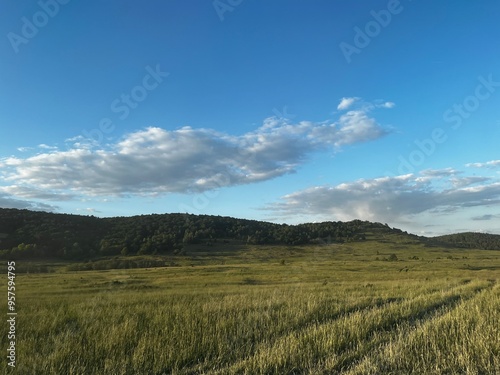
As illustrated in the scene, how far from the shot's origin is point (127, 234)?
116m

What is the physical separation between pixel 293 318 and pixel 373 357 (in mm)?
5882

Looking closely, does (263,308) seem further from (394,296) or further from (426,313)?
(394,296)

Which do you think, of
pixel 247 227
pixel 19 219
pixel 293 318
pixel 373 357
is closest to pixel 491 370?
pixel 373 357

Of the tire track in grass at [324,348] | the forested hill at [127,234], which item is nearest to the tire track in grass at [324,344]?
the tire track in grass at [324,348]

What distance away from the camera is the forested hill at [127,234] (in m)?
84.3

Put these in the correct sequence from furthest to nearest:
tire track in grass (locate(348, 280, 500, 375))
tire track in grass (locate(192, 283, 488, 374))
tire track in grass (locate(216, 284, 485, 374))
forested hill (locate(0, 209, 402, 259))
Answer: forested hill (locate(0, 209, 402, 259)) < tire track in grass (locate(192, 283, 488, 374)) < tire track in grass (locate(216, 284, 485, 374)) < tire track in grass (locate(348, 280, 500, 375))

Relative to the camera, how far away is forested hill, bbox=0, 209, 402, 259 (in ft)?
277

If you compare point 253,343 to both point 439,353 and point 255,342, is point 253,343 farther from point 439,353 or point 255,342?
point 439,353

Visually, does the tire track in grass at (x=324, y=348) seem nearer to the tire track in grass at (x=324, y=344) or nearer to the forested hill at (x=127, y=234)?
the tire track in grass at (x=324, y=344)

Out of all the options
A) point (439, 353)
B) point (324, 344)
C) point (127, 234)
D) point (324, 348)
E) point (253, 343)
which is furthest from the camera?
point (127, 234)

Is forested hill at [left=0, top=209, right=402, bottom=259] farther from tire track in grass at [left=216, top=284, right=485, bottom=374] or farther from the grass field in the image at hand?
tire track in grass at [left=216, top=284, right=485, bottom=374]

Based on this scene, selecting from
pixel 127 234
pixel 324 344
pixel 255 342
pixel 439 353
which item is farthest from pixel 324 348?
pixel 127 234

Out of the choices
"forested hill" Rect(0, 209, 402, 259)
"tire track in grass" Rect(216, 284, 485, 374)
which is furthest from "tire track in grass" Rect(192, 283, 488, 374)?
"forested hill" Rect(0, 209, 402, 259)

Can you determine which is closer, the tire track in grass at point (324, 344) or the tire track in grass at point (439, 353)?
the tire track in grass at point (439, 353)
